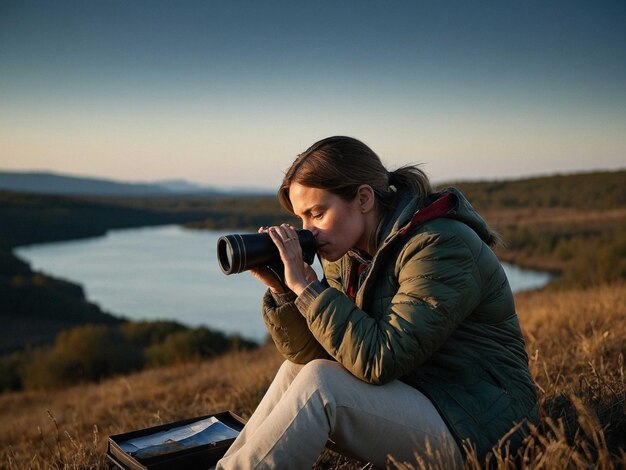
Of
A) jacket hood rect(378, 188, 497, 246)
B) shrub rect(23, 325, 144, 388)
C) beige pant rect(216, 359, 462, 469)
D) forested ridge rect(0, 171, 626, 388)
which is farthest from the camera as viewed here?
forested ridge rect(0, 171, 626, 388)

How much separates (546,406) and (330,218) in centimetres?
99

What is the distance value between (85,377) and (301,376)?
422 inches

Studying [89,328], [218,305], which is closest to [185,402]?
[89,328]

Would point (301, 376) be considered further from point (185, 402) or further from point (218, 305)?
point (218, 305)

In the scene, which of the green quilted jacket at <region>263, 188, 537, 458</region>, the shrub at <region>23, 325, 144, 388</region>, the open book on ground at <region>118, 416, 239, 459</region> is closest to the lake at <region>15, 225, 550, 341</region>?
the shrub at <region>23, 325, 144, 388</region>

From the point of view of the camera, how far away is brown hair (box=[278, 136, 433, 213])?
1.69 m

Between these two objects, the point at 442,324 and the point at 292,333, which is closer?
the point at 442,324

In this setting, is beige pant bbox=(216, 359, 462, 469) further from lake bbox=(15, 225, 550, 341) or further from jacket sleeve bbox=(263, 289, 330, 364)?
lake bbox=(15, 225, 550, 341)

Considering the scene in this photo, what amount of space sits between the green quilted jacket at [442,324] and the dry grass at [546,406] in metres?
0.12

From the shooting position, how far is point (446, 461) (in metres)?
1.40

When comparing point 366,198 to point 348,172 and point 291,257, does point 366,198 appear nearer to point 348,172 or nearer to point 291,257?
point 348,172

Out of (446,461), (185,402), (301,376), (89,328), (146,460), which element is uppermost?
(301,376)

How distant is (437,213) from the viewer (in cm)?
158

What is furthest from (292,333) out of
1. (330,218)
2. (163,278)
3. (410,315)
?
(163,278)
